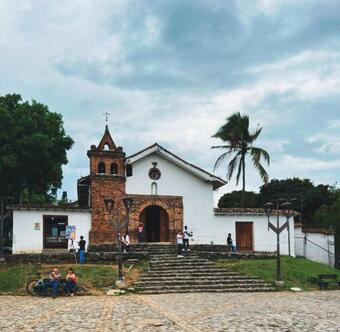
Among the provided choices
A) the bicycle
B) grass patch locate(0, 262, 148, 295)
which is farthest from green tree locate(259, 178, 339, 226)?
the bicycle

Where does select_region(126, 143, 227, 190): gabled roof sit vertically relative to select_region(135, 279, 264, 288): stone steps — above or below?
above

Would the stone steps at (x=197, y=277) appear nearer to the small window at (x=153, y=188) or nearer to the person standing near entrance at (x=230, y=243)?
the person standing near entrance at (x=230, y=243)

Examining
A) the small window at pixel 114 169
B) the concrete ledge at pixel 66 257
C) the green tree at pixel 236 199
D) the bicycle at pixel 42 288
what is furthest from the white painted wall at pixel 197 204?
the green tree at pixel 236 199

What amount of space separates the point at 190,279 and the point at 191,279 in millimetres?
44

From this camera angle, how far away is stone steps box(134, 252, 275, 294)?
66.9 ft

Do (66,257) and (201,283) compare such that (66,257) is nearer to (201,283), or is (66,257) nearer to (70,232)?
(70,232)

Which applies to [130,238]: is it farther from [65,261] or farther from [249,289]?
[249,289]

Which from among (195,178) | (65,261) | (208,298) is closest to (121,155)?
(195,178)

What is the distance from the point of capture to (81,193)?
32938 millimetres

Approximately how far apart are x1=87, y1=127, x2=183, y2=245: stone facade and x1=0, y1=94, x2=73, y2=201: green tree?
3604 millimetres

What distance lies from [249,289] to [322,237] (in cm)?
1339

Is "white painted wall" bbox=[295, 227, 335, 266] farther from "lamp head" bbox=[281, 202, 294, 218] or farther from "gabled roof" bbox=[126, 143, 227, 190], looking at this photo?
"gabled roof" bbox=[126, 143, 227, 190]

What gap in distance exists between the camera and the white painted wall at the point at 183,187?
29331 millimetres

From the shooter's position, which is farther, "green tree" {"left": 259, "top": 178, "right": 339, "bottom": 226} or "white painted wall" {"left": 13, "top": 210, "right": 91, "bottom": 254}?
"green tree" {"left": 259, "top": 178, "right": 339, "bottom": 226}
